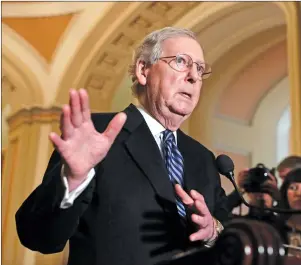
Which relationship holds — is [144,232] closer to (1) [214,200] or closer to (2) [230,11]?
(1) [214,200]

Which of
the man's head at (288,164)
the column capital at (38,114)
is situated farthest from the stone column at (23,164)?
the man's head at (288,164)

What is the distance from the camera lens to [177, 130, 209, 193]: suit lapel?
1333 mm

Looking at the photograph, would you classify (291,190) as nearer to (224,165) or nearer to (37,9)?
(224,165)

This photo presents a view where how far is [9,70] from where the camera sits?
5.89m

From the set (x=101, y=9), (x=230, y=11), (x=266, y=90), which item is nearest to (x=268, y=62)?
(x=266, y=90)

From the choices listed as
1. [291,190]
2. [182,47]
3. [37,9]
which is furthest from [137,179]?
[37,9]

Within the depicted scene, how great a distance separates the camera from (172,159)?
134 centimetres

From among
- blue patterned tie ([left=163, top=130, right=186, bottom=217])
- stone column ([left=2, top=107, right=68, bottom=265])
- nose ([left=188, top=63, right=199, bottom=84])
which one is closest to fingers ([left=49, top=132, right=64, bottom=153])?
blue patterned tie ([left=163, top=130, right=186, bottom=217])

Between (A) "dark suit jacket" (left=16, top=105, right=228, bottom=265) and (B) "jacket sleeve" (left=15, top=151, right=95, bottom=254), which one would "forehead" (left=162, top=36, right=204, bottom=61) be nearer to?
A: (A) "dark suit jacket" (left=16, top=105, right=228, bottom=265)

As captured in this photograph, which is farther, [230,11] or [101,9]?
[101,9]

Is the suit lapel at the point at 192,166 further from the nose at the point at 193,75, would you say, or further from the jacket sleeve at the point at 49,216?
the jacket sleeve at the point at 49,216

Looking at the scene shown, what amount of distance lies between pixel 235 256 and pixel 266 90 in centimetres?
516

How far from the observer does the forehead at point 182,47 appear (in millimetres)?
1409

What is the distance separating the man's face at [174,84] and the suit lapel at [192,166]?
0.36 ft
